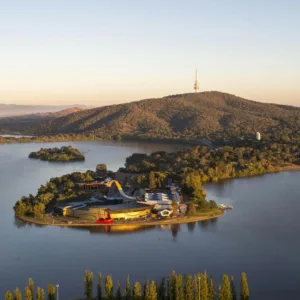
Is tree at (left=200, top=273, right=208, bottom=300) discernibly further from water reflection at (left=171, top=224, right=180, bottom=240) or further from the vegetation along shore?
the vegetation along shore


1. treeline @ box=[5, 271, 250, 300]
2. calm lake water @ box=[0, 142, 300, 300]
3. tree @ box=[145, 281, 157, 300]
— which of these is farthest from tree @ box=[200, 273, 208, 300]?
calm lake water @ box=[0, 142, 300, 300]

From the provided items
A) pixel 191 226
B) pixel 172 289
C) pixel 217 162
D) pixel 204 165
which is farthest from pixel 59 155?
pixel 172 289

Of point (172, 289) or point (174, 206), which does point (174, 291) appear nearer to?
point (172, 289)

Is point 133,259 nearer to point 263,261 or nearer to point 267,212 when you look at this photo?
point 263,261

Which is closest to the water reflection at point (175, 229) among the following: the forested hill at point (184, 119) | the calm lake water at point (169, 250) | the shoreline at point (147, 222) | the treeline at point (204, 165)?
the calm lake water at point (169, 250)

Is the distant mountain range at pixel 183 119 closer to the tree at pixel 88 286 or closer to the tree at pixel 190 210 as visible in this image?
the tree at pixel 190 210

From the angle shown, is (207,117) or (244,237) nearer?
(244,237)

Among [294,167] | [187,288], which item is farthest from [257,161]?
[187,288]
